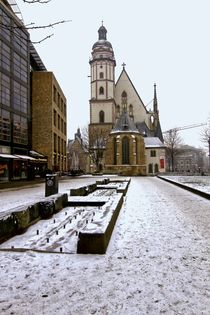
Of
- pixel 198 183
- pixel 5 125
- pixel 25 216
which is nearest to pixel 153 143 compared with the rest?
pixel 5 125

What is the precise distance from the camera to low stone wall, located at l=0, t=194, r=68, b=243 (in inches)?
247

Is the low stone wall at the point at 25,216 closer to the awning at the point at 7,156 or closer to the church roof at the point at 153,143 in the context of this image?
the awning at the point at 7,156

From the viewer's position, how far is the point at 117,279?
397 cm

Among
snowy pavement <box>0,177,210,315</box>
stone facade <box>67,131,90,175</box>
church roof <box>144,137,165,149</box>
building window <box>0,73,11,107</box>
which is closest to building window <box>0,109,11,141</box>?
building window <box>0,73,11,107</box>

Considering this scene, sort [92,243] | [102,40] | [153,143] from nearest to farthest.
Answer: [92,243] → [153,143] → [102,40]

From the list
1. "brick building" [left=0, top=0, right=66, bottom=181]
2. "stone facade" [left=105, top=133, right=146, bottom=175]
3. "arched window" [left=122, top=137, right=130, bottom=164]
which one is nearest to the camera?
"brick building" [left=0, top=0, right=66, bottom=181]

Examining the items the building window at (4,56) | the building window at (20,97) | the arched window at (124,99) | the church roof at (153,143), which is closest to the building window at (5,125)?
the building window at (20,97)

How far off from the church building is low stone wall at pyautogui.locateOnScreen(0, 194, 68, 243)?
51687 mm

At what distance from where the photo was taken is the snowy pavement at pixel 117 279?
10.6 ft

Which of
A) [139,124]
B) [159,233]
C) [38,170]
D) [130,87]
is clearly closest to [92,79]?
[130,87]

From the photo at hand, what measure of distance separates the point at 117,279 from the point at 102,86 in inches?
3042

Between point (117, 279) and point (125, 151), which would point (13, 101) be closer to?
point (117, 279)

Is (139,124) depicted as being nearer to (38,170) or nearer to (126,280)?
(38,170)

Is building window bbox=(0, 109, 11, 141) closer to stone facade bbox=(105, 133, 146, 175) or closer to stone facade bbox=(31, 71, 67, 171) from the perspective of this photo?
stone facade bbox=(31, 71, 67, 171)
